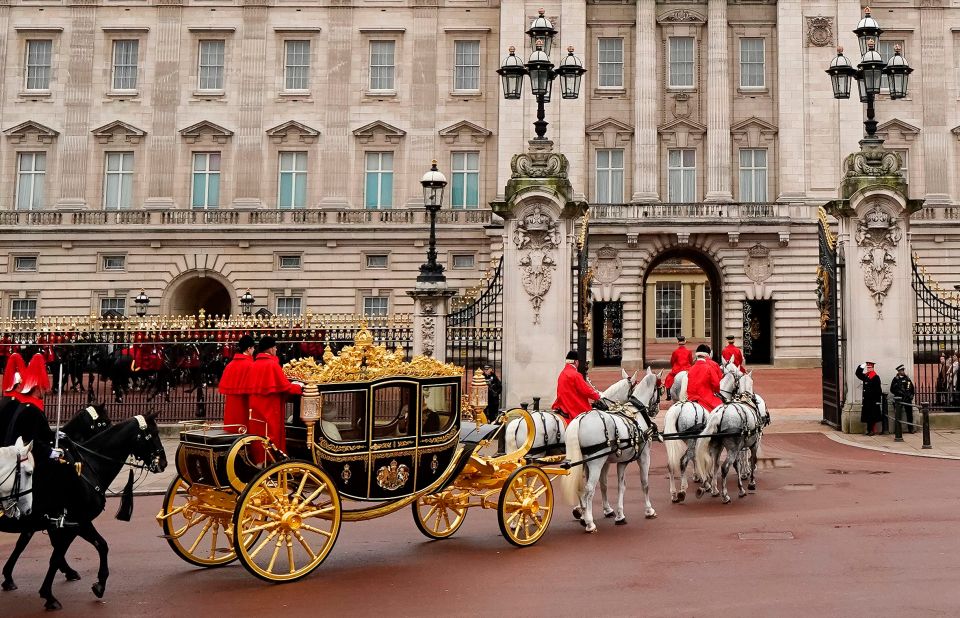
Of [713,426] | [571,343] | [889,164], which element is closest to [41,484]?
[713,426]

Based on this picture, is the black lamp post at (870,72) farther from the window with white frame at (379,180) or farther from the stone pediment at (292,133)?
the stone pediment at (292,133)

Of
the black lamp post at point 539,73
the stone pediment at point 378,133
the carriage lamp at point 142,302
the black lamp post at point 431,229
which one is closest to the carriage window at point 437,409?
the black lamp post at point 539,73

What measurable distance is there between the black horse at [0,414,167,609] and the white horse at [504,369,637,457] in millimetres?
3947

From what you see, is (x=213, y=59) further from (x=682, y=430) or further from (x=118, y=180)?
(x=682, y=430)

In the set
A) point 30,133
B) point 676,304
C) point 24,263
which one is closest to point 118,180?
point 30,133

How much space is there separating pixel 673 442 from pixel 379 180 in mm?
30943

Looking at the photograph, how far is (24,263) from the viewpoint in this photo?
4031 centimetres

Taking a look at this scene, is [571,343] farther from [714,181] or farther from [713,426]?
[714,181]

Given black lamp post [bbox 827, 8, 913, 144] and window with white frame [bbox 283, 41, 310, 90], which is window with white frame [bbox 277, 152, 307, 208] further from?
black lamp post [bbox 827, 8, 913, 144]

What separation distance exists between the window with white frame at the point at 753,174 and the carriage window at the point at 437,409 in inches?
1291

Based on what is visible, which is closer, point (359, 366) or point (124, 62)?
point (359, 366)

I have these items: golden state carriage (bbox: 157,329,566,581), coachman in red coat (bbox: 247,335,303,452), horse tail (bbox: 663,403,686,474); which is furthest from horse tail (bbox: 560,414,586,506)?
coachman in red coat (bbox: 247,335,303,452)

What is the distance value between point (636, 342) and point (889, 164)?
2040 cm

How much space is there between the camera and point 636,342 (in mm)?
37812
